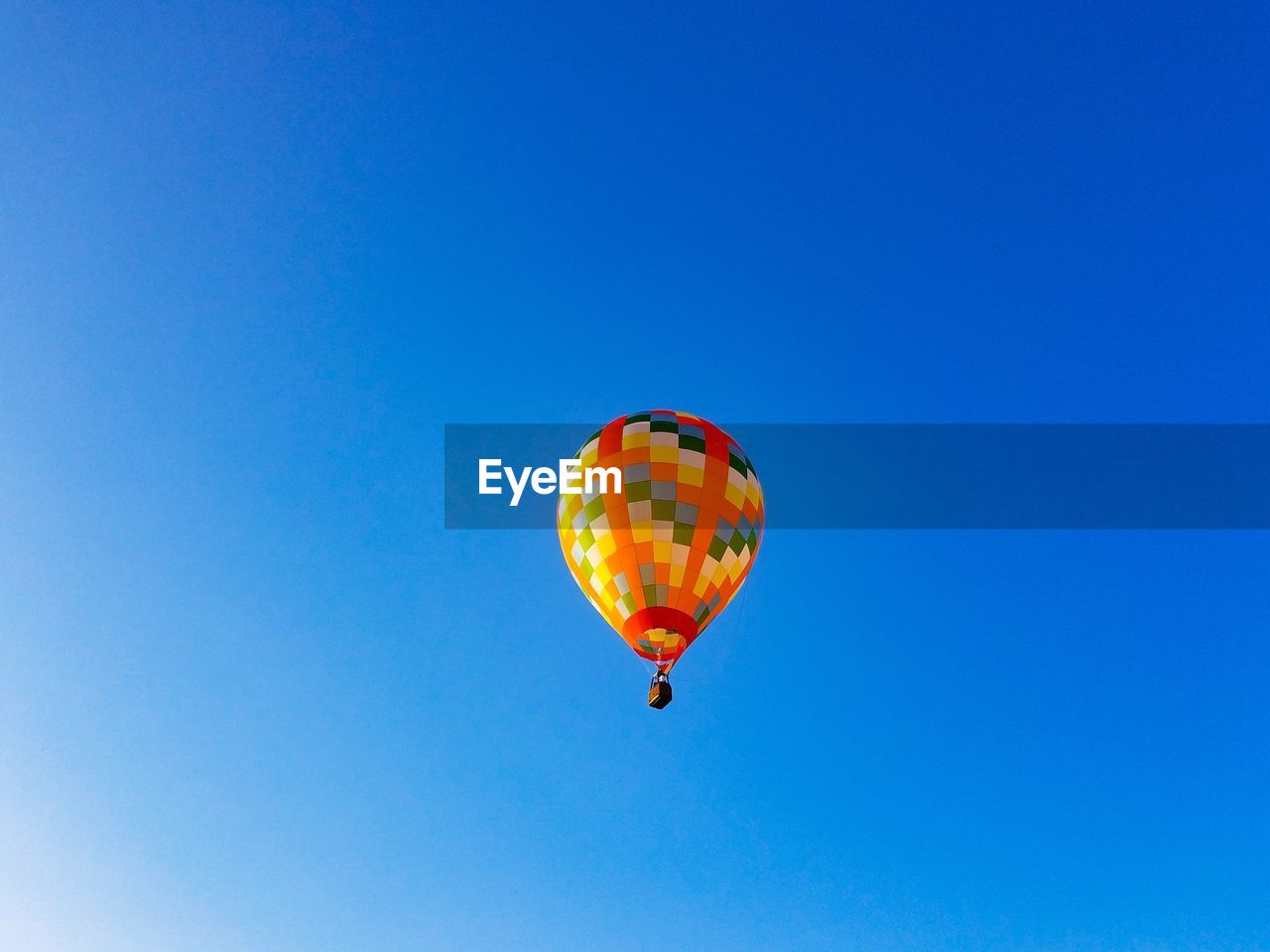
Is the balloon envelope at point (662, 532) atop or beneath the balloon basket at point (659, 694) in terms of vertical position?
atop

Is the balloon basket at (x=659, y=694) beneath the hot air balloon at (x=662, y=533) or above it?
beneath

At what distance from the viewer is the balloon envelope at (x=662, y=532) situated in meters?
19.9

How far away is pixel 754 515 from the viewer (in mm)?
21984

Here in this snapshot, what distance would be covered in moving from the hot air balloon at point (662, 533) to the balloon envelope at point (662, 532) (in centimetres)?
2

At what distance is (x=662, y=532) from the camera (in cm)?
2025

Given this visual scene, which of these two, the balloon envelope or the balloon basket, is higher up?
the balloon envelope

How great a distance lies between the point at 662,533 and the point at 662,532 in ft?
0.07

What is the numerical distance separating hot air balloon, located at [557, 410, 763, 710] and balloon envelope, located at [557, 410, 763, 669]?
0.02m

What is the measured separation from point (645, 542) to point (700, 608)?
1786 millimetres

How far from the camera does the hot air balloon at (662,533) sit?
19.9 meters

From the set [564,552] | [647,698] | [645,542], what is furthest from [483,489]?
[647,698]

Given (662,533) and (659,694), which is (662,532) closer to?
(662,533)

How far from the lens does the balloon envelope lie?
1994 centimetres

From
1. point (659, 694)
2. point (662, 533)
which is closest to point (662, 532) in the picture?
point (662, 533)
